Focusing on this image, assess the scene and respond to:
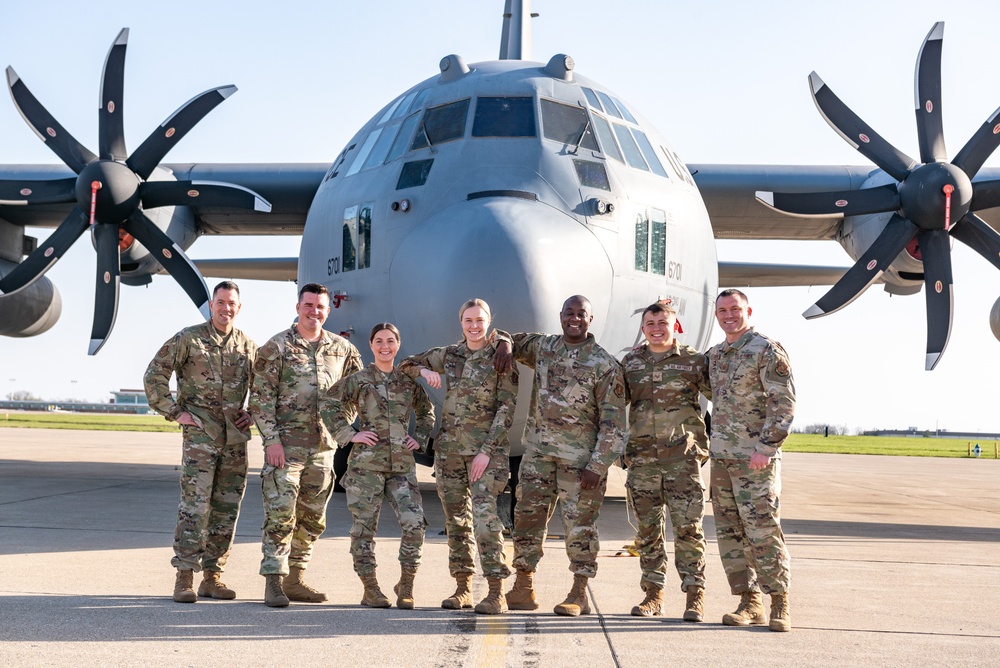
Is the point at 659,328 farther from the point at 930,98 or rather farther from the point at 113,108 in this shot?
the point at 113,108

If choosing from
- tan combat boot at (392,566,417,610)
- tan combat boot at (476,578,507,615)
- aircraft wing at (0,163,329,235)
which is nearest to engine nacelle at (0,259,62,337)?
aircraft wing at (0,163,329,235)

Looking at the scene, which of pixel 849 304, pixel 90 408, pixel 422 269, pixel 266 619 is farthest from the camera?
pixel 90 408

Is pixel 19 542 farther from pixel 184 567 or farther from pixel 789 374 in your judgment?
pixel 789 374

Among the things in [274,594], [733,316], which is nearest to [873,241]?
[733,316]

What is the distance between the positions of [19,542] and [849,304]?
350 inches

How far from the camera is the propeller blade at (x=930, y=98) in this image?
1158 cm

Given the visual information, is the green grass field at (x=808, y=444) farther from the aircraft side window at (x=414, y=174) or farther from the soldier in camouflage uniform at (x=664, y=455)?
the soldier in camouflage uniform at (x=664, y=455)

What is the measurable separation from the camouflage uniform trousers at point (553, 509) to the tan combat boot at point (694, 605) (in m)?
0.54

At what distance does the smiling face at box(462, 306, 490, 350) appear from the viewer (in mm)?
5609

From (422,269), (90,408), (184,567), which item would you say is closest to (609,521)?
(422,269)

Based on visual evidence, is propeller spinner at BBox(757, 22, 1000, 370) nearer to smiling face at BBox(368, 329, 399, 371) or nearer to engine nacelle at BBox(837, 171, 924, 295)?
engine nacelle at BBox(837, 171, 924, 295)

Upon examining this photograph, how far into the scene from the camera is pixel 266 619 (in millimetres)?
4879

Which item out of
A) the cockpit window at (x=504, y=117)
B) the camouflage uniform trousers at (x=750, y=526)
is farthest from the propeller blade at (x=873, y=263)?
the camouflage uniform trousers at (x=750, y=526)

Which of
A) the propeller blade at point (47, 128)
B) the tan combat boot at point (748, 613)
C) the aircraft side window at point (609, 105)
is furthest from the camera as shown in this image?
the propeller blade at point (47, 128)
